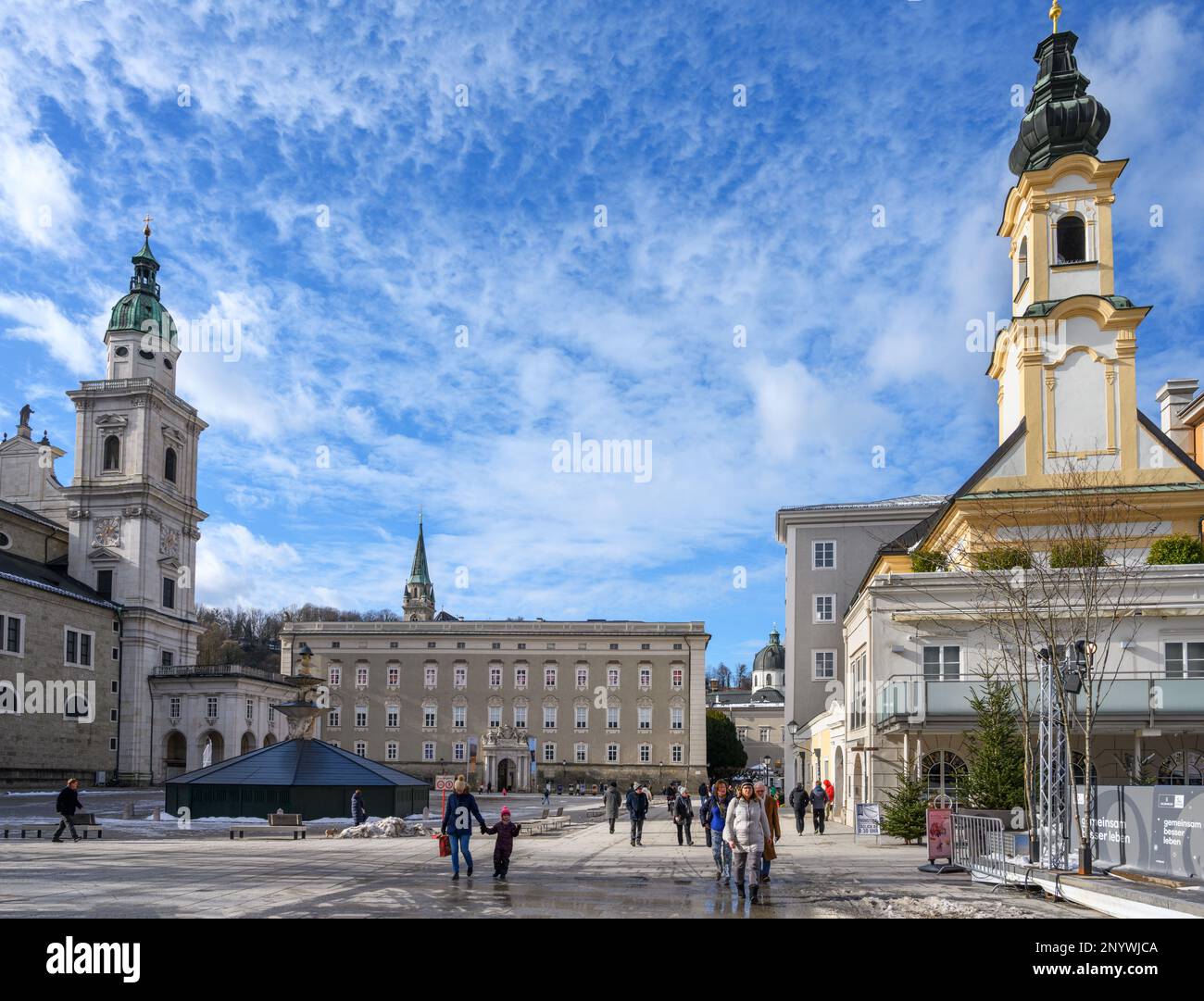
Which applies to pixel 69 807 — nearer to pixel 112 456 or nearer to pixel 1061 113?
pixel 1061 113

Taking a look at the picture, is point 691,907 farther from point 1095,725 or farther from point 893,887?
point 1095,725

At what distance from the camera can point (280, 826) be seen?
1228 inches

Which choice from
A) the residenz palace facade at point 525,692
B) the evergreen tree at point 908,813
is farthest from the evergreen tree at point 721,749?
the evergreen tree at point 908,813

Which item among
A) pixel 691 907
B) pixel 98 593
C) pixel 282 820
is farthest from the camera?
pixel 98 593

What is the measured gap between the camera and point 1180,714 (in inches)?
1081

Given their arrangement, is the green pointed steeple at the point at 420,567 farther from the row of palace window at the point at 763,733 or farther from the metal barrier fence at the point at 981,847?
the metal barrier fence at the point at 981,847

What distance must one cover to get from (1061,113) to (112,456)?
211ft

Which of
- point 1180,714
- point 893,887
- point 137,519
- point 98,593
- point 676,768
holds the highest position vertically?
point 137,519

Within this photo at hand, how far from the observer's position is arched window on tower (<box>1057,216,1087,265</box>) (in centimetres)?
4066

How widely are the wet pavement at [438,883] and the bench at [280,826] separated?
77.0 inches

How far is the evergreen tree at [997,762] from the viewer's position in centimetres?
2431

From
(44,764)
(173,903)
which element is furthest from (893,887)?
(44,764)

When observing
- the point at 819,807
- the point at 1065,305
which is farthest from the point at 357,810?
the point at 1065,305

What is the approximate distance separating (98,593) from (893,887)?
71.7 metres
